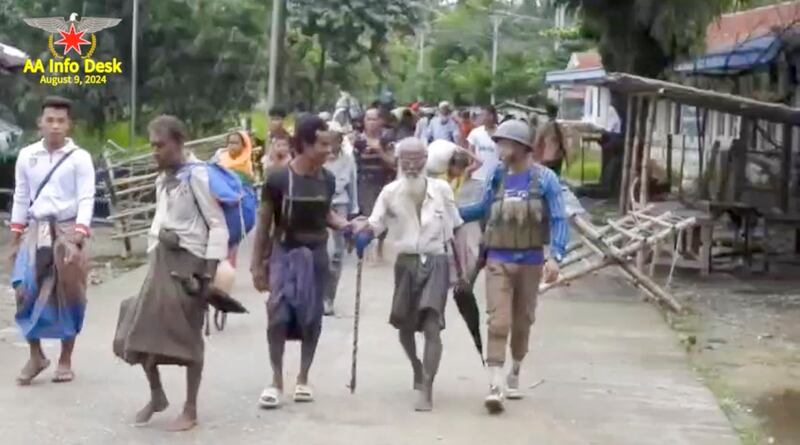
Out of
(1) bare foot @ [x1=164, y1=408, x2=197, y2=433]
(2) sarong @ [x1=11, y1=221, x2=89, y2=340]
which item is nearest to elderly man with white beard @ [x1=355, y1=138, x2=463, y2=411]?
(1) bare foot @ [x1=164, y1=408, x2=197, y2=433]

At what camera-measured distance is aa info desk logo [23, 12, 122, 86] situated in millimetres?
25594

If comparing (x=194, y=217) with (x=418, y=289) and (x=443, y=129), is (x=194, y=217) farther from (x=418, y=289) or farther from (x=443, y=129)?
(x=443, y=129)

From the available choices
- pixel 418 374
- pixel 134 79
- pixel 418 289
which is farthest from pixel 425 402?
pixel 134 79

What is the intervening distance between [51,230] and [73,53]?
60.6 feet

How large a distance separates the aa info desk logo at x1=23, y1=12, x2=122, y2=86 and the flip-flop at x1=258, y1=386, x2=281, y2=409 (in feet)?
57.9

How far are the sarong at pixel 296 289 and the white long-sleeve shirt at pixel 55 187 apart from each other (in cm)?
125

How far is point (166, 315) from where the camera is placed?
298 inches

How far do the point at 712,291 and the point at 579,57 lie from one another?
94.1 feet

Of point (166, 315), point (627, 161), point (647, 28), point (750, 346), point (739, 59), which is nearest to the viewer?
point (166, 315)

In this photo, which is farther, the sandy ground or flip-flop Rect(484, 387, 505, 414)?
the sandy ground

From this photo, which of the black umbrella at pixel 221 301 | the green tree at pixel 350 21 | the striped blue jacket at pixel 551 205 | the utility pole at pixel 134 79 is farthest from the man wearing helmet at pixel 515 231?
the utility pole at pixel 134 79

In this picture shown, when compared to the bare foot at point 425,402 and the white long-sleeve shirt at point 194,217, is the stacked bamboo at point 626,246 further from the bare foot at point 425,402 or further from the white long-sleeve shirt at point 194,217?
the white long-sleeve shirt at point 194,217

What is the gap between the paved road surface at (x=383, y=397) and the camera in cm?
784

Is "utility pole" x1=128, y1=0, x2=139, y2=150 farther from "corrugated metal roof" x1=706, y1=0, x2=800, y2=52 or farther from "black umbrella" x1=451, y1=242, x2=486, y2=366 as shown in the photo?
"black umbrella" x1=451, y1=242, x2=486, y2=366
